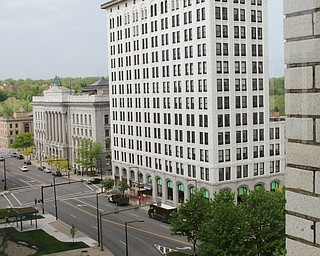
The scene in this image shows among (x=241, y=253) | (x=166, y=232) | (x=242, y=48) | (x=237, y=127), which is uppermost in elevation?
(x=242, y=48)

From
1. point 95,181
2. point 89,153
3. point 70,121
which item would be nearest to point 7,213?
point 95,181

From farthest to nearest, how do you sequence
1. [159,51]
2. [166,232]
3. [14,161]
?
[14,161], [159,51], [166,232]

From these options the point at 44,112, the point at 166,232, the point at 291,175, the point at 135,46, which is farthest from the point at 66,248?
the point at 44,112

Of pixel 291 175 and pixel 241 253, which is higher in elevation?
pixel 291 175

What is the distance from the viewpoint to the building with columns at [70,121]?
79812 mm

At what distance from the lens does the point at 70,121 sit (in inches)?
3501

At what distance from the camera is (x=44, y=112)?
10044 cm

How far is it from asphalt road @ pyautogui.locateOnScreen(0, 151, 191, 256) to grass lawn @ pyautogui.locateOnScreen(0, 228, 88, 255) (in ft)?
9.76

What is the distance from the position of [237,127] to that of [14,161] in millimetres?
65601

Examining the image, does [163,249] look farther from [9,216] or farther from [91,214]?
[9,216]

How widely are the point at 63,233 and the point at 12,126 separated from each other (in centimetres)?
8022

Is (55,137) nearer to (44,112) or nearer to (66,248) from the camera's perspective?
(44,112)

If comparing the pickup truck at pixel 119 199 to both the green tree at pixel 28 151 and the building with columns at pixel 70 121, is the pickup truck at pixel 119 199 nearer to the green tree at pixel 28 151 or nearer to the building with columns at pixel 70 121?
the building with columns at pixel 70 121

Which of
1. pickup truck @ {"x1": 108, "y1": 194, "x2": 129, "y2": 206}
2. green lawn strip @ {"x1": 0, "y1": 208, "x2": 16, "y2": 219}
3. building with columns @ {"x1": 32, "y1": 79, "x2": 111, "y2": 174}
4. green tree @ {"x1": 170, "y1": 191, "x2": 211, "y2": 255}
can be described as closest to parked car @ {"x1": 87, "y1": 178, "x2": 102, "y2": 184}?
building with columns @ {"x1": 32, "y1": 79, "x2": 111, "y2": 174}
